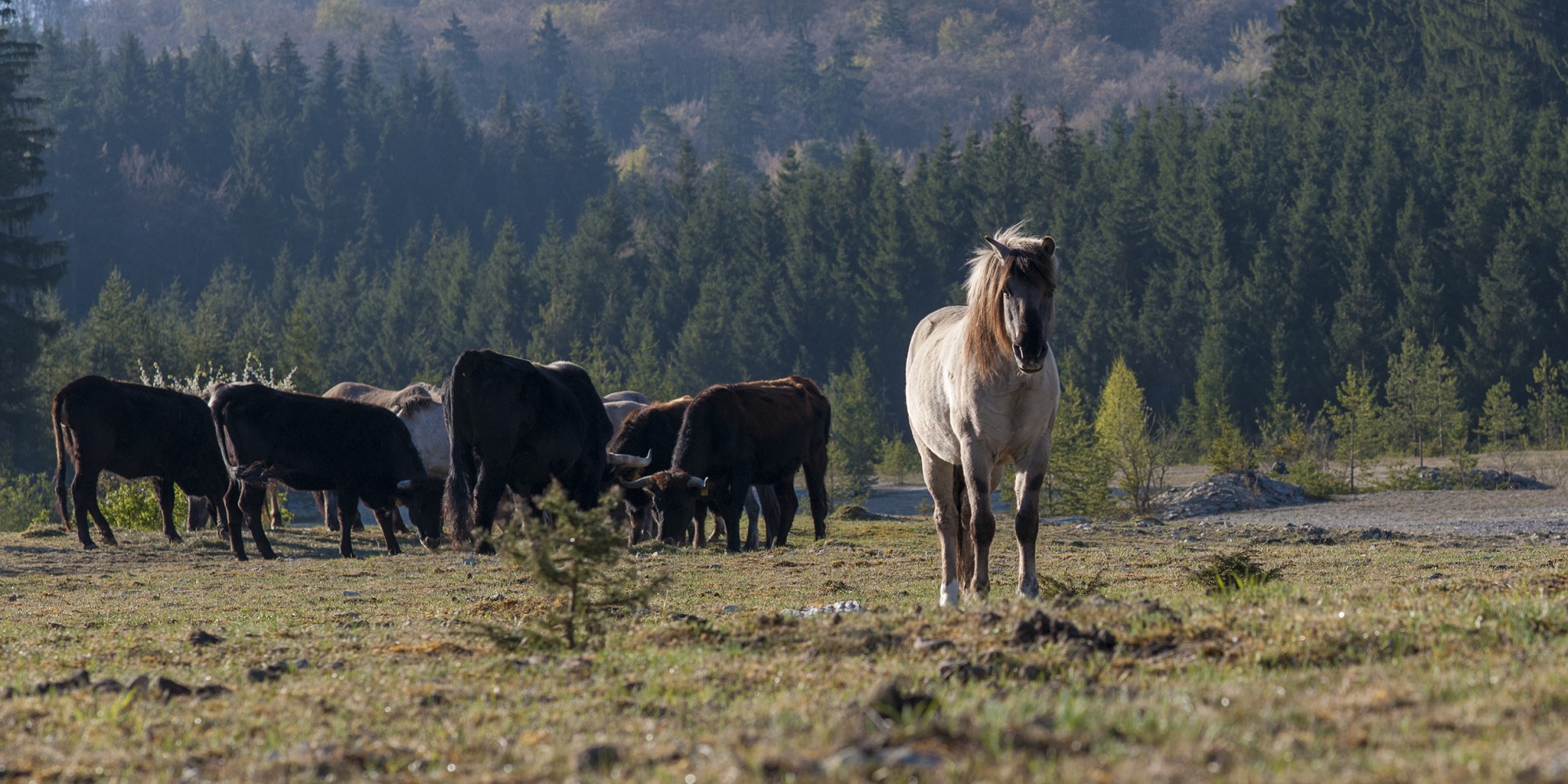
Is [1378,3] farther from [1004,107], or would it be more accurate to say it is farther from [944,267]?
[1004,107]

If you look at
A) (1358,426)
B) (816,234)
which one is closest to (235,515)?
(1358,426)

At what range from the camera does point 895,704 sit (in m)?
4.45

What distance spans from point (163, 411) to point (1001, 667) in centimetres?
1574

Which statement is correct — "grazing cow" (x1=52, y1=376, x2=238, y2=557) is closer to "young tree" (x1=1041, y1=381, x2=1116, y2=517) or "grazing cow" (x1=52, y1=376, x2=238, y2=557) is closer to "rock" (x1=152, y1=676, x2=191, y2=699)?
"rock" (x1=152, y1=676, x2=191, y2=699)

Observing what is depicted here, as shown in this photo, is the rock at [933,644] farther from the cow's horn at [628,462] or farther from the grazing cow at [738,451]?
the cow's horn at [628,462]

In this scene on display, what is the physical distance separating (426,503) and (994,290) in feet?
38.8

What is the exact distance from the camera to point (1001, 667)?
5375mm

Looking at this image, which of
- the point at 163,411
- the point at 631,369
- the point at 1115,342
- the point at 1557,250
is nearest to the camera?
the point at 163,411

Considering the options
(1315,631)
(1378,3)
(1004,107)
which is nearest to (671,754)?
(1315,631)

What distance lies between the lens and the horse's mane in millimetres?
8383

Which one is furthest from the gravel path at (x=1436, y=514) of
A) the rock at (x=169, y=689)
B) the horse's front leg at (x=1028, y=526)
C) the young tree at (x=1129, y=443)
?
the rock at (x=169, y=689)

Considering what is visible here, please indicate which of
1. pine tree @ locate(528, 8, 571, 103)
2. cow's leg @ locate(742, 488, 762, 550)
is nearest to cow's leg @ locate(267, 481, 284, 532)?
cow's leg @ locate(742, 488, 762, 550)

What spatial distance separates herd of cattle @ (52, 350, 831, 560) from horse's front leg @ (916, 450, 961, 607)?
20.6ft

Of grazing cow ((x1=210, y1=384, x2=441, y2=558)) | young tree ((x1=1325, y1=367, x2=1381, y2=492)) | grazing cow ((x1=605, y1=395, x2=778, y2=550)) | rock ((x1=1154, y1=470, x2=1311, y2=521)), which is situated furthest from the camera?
young tree ((x1=1325, y1=367, x2=1381, y2=492))
